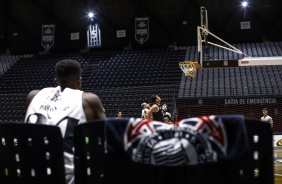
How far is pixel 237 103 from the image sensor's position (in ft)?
44.7

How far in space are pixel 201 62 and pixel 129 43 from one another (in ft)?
36.4

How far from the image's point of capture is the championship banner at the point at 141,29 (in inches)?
738

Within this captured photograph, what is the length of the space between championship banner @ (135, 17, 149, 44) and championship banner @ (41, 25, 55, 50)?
446cm

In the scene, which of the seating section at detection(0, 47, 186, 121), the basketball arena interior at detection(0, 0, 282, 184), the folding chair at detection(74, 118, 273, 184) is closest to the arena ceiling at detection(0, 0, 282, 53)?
the basketball arena interior at detection(0, 0, 282, 184)

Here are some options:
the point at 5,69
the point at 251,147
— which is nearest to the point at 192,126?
the point at 251,147

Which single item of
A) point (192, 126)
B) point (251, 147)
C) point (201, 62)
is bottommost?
point (251, 147)

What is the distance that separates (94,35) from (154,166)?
17.9 meters

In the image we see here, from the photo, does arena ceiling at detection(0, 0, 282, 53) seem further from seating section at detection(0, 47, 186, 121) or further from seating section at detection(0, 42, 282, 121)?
seating section at detection(0, 47, 186, 121)

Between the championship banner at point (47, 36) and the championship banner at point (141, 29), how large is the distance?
14.6 feet

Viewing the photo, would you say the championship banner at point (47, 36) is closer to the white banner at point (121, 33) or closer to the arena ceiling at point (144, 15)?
the arena ceiling at point (144, 15)

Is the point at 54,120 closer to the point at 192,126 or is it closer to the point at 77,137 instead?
the point at 77,137

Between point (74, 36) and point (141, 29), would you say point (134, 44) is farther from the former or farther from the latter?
point (74, 36)

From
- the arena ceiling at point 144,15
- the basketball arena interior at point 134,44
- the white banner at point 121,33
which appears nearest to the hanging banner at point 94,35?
the basketball arena interior at point 134,44

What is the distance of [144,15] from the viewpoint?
61.8ft
